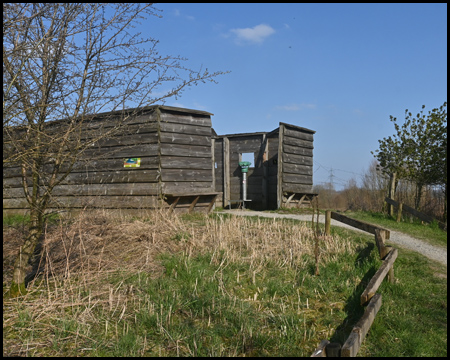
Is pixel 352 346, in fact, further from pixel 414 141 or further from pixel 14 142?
pixel 414 141

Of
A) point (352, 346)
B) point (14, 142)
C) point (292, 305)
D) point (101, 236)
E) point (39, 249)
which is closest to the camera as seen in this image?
point (352, 346)

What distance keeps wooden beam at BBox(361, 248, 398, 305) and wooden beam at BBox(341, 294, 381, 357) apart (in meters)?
0.08

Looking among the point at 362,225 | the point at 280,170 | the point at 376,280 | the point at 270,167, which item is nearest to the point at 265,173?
the point at 270,167

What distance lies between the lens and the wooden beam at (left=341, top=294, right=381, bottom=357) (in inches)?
127

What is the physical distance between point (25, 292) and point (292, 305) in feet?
11.2

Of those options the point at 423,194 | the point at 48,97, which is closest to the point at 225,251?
the point at 48,97

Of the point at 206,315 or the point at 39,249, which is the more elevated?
the point at 39,249

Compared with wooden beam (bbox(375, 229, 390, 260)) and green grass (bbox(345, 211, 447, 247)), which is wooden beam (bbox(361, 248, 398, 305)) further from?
green grass (bbox(345, 211, 447, 247))

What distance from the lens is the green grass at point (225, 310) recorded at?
4133mm

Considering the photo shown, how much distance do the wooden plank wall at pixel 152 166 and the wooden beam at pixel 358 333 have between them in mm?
7684

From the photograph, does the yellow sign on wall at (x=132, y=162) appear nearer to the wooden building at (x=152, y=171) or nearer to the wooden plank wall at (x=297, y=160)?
the wooden building at (x=152, y=171)

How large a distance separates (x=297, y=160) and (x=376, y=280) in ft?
39.8

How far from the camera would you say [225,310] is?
191 inches

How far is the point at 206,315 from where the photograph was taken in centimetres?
486
